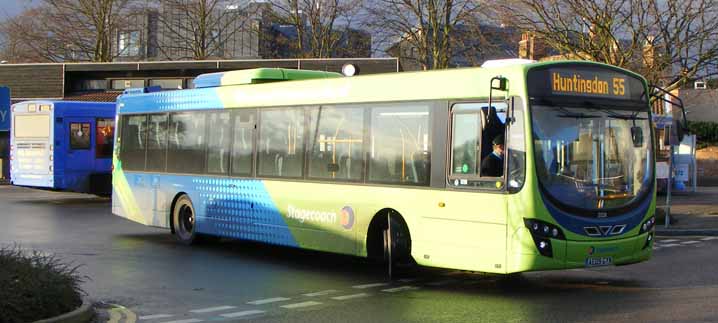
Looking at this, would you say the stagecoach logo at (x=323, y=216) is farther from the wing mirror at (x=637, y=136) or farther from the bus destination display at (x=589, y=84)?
the wing mirror at (x=637, y=136)

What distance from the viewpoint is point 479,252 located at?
445 inches

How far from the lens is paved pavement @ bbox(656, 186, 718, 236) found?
20312 mm

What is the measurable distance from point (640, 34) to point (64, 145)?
16.4 meters

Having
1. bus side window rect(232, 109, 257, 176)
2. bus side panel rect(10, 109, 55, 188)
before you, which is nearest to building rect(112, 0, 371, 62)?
bus side panel rect(10, 109, 55, 188)

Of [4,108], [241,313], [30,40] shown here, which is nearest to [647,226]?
[241,313]

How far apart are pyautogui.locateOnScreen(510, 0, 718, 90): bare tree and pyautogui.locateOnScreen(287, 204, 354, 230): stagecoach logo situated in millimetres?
11911

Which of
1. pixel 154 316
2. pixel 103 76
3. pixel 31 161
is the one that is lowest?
pixel 154 316

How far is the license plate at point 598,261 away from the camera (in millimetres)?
11133

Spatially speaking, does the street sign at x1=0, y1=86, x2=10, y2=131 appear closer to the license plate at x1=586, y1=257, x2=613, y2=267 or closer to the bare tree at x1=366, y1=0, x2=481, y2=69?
the license plate at x1=586, y1=257, x2=613, y2=267

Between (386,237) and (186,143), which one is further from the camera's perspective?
(186,143)

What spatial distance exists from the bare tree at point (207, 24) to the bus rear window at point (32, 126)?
19731 mm

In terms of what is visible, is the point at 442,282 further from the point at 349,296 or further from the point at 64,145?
the point at 64,145

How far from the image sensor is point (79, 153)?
90.8 feet

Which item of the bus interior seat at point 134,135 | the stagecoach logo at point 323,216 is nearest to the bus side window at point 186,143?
the bus interior seat at point 134,135
